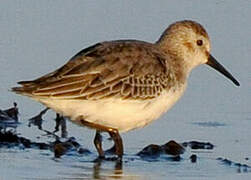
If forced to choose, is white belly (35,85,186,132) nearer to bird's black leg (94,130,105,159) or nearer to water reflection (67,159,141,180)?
bird's black leg (94,130,105,159)

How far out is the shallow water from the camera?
9273mm

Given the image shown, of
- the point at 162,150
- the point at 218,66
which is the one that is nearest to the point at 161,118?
the point at 218,66

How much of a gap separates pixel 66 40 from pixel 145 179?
4.17 metres

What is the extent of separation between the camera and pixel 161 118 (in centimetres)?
1079

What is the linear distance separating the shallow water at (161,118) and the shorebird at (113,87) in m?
0.40

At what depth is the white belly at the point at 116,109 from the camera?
367 inches

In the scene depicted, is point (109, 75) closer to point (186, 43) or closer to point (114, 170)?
point (114, 170)

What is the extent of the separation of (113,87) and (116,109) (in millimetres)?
196

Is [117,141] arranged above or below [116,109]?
below

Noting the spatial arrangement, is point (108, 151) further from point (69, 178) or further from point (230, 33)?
point (230, 33)

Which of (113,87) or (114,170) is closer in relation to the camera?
(114,170)

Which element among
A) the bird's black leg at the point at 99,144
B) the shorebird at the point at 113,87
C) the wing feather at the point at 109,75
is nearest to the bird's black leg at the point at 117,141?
the shorebird at the point at 113,87

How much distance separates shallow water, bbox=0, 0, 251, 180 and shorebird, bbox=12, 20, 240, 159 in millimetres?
401

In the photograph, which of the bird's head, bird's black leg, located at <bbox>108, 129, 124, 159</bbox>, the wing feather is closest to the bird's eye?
the bird's head
